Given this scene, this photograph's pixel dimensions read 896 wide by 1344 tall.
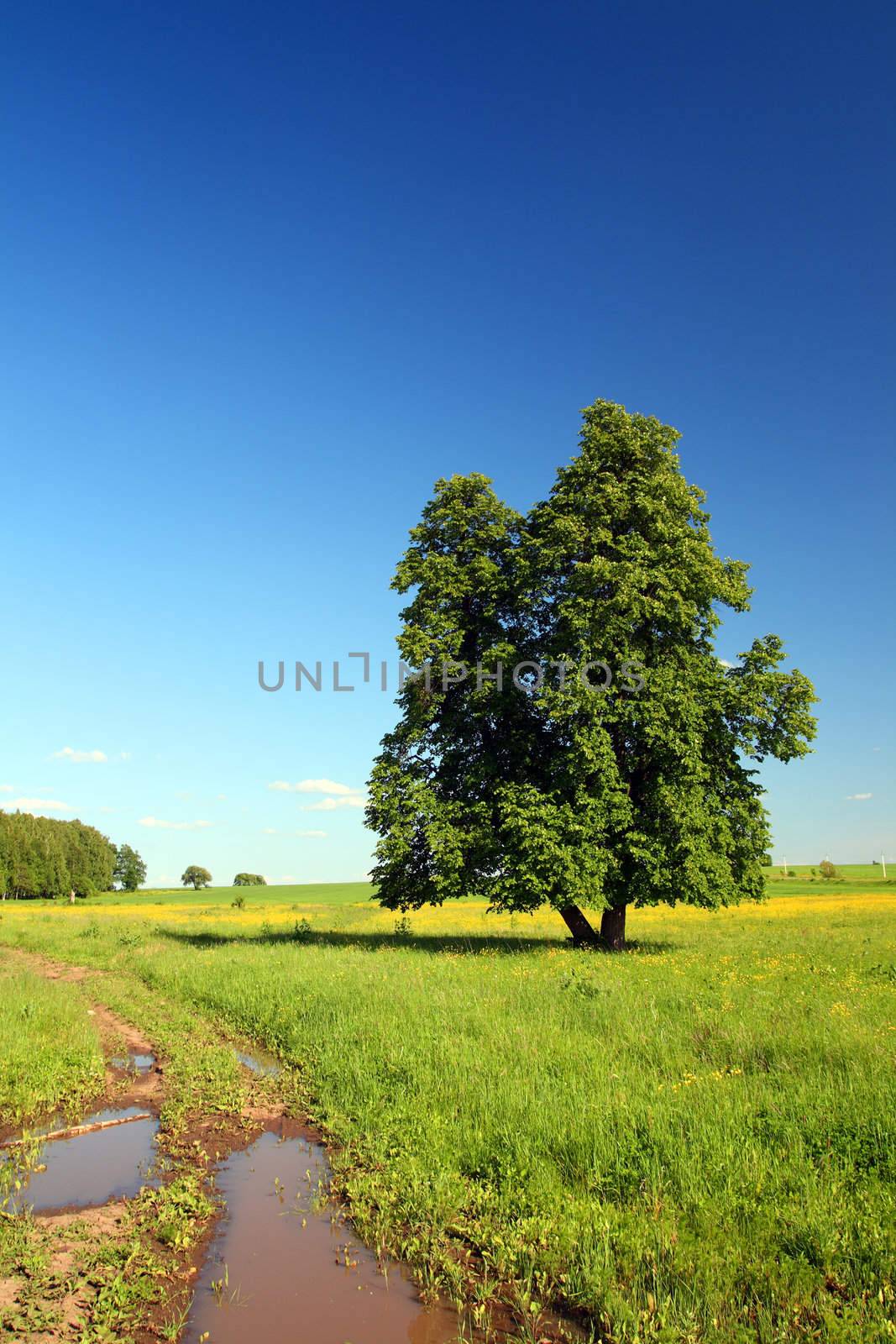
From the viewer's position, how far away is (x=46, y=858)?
119938mm

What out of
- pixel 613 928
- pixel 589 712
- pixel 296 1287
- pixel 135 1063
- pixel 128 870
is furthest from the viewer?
pixel 128 870

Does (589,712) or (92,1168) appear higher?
(589,712)

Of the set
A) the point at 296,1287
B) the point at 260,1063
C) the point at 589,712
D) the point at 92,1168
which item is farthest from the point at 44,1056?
the point at 589,712

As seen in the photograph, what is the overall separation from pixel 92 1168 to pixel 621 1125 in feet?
17.7

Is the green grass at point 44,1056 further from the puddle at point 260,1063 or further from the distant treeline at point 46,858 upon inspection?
the distant treeline at point 46,858

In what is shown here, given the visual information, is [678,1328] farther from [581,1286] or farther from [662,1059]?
[662,1059]

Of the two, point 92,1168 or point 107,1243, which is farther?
point 92,1168

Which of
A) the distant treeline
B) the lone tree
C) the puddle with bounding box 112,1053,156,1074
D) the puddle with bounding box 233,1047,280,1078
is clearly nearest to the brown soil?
the puddle with bounding box 112,1053,156,1074

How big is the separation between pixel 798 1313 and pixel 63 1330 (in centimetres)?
480

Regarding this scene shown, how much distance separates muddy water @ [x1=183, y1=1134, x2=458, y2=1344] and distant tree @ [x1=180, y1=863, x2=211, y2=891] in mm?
170003

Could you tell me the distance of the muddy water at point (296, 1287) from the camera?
17.2ft

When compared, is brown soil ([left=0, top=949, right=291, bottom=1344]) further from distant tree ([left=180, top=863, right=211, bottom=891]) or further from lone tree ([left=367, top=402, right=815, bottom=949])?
distant tree ([left=180, top=863, right=211, bottom=891])

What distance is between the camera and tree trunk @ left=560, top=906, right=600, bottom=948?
26.0 m

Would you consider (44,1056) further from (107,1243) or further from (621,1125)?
(621,1125)
